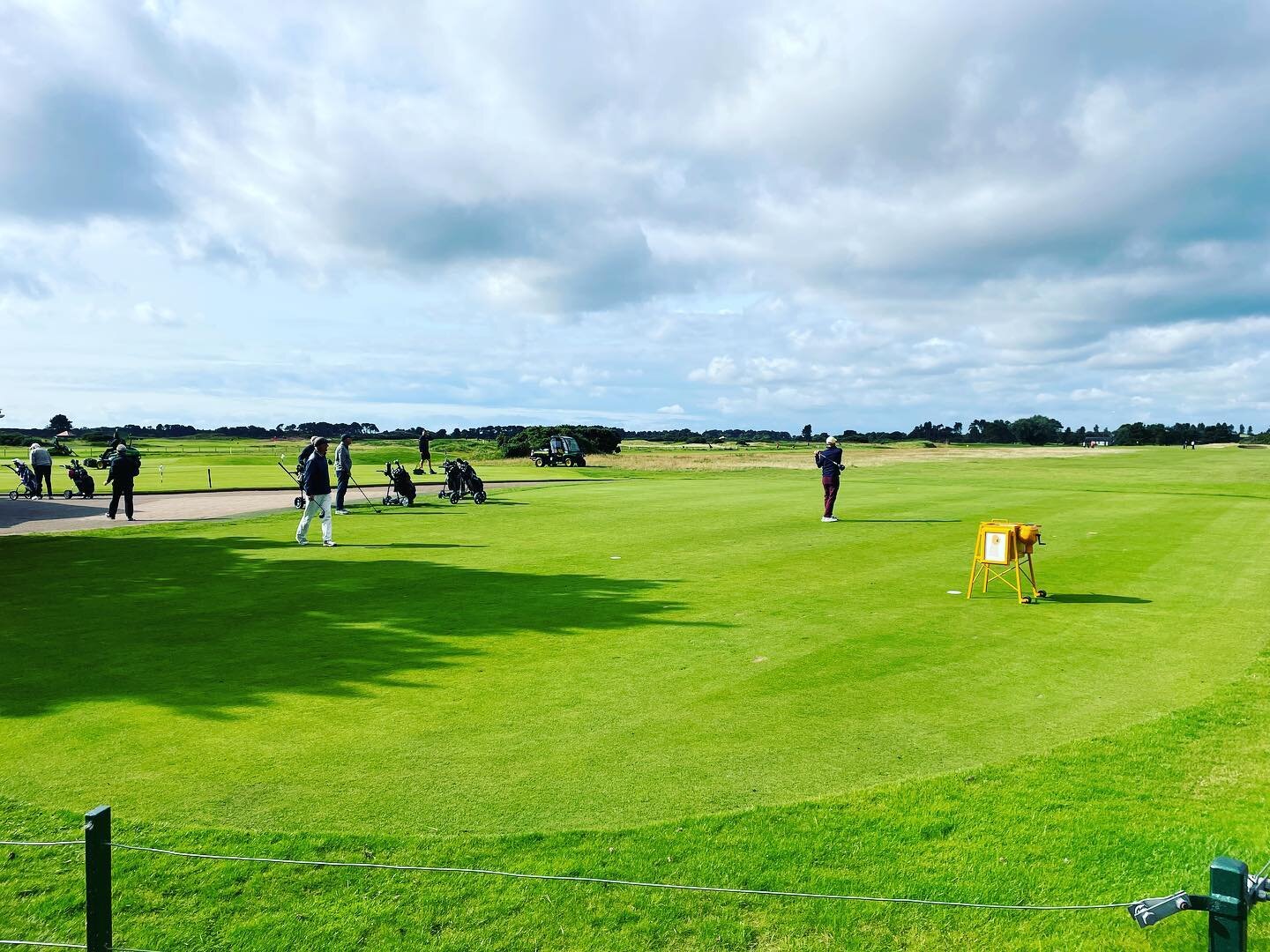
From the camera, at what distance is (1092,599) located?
1395cm

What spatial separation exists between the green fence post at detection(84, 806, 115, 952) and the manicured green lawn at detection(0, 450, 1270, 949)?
0.78m

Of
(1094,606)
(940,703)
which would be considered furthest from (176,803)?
(1094,606)

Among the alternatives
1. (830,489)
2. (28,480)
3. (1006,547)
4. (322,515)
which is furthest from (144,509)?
(1006,547)

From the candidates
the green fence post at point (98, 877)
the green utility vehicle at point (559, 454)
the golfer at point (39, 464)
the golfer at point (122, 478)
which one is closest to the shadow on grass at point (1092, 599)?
the green fence post at point (98, 877)

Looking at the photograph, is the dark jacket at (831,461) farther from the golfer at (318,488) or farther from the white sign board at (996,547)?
the golfer at (318,488)

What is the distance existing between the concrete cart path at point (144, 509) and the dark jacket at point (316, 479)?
8445mm

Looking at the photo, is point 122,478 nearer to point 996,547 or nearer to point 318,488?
point 318,488

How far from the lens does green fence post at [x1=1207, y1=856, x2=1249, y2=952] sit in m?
3.49

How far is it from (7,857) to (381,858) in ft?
7.80

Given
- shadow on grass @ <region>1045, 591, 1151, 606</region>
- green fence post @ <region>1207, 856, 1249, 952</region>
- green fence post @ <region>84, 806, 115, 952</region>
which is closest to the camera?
green fence post @ <region>1207, 856, 1249, 952</region>

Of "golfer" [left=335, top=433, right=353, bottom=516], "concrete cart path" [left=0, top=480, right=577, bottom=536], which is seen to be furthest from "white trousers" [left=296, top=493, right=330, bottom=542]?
"concrete cart path" [left=0, top=480, right=577, bottom=536]

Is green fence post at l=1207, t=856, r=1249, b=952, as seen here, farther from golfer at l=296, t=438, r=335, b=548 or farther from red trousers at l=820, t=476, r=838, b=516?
red trousers at l=820, t=476, r=838, b=516

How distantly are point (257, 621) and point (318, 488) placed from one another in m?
8.27

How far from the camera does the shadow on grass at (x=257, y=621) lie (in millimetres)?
8916
